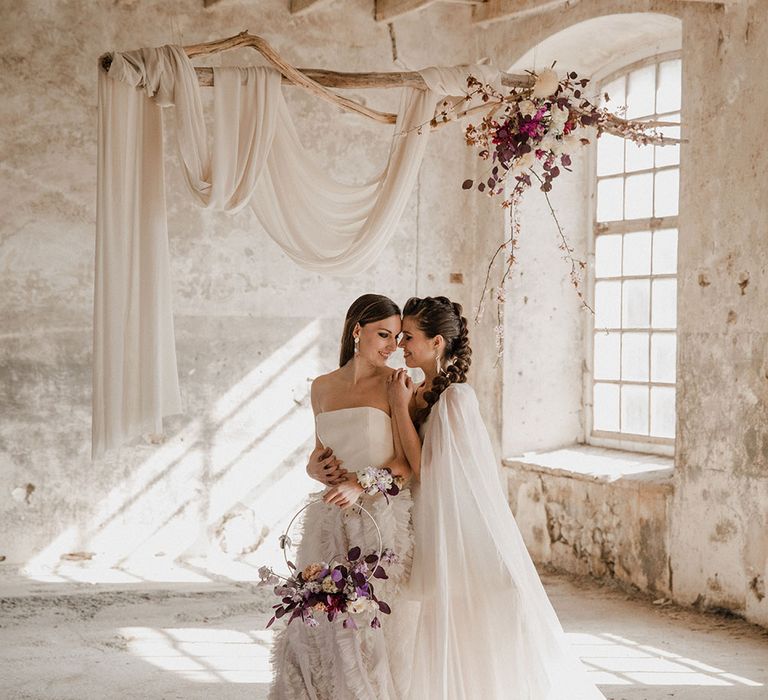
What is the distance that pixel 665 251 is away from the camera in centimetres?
667

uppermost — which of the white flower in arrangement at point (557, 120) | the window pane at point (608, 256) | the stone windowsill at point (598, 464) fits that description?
the white flower in arrangement at point (557, 120)

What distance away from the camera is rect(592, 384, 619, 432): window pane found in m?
7.12

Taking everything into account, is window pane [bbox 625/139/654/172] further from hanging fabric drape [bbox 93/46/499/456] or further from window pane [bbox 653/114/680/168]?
hanging fabric drape [bbox 93/46/499/456]

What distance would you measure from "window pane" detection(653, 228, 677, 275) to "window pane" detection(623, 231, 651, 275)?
6 cm

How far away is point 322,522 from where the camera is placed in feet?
11.9

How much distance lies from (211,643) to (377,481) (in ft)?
7.07

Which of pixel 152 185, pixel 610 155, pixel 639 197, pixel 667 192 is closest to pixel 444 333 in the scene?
pixel 152 185

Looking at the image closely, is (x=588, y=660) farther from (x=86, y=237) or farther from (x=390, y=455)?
(x=86, y=237)

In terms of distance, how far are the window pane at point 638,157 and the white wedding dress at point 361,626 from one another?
388 cm

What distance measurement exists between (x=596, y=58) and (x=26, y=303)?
13.2 feet

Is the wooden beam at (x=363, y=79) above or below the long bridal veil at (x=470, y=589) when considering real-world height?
above

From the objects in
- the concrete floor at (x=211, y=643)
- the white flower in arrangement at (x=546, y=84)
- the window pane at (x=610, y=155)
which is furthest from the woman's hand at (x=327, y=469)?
the window pane at (x=610, y=155)

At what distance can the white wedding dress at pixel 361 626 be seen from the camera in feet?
11.2

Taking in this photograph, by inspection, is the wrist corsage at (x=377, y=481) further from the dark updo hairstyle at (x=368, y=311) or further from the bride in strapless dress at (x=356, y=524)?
the dark updo hairstyle at (x=368, y=311)
